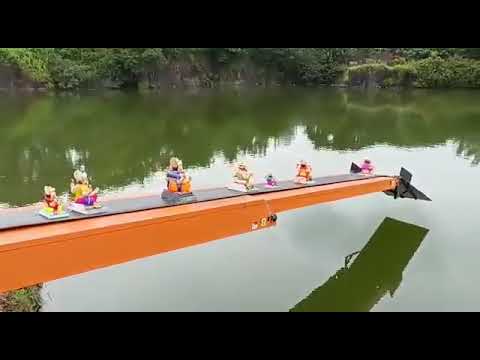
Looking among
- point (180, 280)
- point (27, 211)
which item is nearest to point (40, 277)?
point (27, 211)

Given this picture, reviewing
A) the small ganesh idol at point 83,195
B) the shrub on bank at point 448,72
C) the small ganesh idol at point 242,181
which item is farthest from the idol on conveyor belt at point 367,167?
the shrub on bank at point 448,72

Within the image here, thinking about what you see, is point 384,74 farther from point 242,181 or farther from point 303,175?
point 242,181

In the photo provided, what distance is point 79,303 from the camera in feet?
22.9

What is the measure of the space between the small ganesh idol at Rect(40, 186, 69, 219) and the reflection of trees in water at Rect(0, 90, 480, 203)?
6343mm

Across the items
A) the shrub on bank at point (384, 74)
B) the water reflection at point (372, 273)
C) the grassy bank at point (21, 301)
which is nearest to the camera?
the grassy bank at point (21, 301)

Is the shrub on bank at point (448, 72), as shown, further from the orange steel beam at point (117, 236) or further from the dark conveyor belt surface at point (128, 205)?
the orange steel beam at point (117, 236)

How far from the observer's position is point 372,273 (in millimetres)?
8367

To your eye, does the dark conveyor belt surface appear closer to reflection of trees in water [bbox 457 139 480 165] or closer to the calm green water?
the calm green water

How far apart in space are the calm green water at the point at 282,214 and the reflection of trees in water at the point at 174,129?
0.09m

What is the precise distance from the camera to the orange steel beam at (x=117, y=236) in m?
4.86

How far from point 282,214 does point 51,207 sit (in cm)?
603

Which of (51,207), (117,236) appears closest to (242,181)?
(117,236)

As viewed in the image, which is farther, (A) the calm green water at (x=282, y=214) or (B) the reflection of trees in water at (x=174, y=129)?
(B) the reflection of trees in water at (x=174, y=129)

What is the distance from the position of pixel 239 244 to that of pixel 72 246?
175 inches
